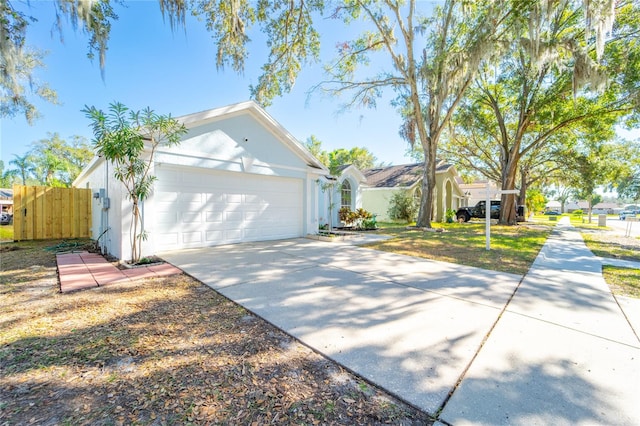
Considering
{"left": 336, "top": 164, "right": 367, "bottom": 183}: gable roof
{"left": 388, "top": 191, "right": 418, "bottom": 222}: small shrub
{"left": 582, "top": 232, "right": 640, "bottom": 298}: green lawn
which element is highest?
{"left": 336, "top": 164, "right": 367, "bottom": 183}: gable roof

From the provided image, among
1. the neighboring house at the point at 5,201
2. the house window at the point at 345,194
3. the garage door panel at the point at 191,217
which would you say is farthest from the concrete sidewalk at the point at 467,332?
the neighboring house at the point at 5,201

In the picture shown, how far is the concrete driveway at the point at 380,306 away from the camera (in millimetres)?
2176

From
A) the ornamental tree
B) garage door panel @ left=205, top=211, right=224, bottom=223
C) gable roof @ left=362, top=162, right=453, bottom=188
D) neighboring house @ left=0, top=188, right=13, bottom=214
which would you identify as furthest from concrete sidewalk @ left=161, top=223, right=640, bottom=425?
neighboring house @ left=0, top=188, right=13, bottom=214

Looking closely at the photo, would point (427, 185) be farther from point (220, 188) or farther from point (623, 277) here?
point (220, 188)

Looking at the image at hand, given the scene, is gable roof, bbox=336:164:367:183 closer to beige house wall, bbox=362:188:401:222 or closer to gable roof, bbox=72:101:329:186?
gable roof, bbox=72:101:329:186

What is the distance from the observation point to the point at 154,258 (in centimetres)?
596

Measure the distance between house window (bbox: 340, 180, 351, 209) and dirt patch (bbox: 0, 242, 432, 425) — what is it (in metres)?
11.8

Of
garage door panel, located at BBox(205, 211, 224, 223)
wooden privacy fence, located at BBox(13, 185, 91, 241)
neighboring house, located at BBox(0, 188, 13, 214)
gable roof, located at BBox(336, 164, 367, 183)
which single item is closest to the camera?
garage door panel, located at BBox(205, 211, 224, 223)

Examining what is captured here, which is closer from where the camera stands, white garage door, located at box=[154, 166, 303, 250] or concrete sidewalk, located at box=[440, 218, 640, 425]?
concrete sidewalk, located at box=[440, 218, 640, 425]

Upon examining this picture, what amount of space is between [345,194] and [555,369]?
514 inches

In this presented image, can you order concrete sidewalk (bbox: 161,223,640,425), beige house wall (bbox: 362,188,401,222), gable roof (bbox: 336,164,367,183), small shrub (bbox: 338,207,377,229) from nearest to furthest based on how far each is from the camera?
1. concrete sidewalk (bbox: 161,223,640,425)
2. small shrub (bbox: 338,207,377,229)
3. gable roof (bbox: 336,164,367,183)
4. beige house wall (bbox: 362,188,401,222)

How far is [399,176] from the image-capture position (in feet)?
66.7

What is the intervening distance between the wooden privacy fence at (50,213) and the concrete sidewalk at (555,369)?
42.9 ft

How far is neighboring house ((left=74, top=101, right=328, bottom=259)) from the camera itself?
6637mm
